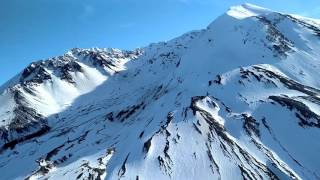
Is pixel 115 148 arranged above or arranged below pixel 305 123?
above

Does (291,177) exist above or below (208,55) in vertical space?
below

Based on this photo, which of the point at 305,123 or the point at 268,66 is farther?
the point at 268,66

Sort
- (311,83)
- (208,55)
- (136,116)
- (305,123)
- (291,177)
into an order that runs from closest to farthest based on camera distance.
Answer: (291,177), (305,123), (311,83), (136,116), (208,55)

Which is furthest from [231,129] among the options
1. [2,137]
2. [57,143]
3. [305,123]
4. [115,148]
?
[2,137]

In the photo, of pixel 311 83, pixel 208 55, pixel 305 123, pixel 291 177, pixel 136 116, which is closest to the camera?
pixel 291 177

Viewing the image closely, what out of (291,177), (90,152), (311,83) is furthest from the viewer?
(311,83)

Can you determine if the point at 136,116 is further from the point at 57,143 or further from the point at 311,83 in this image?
the point at 311,83

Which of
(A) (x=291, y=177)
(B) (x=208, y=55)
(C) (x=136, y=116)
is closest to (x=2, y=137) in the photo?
(C) (x=136, y=116)

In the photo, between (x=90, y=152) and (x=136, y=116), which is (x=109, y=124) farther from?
(x=90, y=152)

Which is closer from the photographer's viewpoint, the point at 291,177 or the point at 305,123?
the point at 291,177
